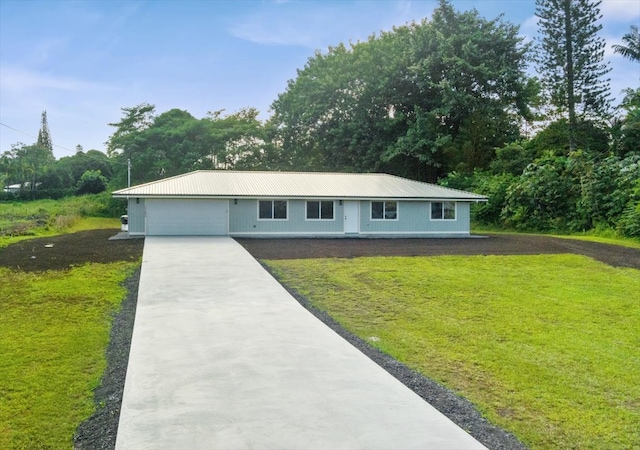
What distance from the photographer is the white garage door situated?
19000 millimetres

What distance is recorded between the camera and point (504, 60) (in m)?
30.3

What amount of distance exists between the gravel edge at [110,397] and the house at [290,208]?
12632 millimetres

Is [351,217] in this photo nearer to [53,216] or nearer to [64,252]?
[64,252]

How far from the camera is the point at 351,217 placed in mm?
20656

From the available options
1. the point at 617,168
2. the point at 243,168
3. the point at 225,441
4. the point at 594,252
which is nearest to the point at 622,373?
the point at 225,441

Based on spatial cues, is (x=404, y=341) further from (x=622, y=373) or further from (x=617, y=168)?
(x=617, y=168)

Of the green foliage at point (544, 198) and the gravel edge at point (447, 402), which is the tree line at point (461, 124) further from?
the gravel edge at point (447, 402)

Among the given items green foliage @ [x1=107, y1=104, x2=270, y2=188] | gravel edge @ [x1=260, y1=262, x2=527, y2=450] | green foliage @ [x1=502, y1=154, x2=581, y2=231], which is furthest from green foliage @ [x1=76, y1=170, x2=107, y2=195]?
gravel edge @ [x1=260, y1=262, x2=527, y2=450]

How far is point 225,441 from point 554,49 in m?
29.2

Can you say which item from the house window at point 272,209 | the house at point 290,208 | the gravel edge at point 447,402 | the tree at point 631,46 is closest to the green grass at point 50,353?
the gravel edge at point 447,402

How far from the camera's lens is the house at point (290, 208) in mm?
19078

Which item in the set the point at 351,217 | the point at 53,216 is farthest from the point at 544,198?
the point at 53,216

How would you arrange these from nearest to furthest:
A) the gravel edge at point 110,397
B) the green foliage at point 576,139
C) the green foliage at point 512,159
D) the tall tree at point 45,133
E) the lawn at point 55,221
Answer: the gravel edge at point 110,397
the lawn at point 55,221
the green foliage at point 576,139
the green foliage at point 512,159
the tall tree at point 45,133

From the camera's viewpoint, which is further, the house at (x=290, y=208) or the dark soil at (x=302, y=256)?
the house at (x=290, y=208)
